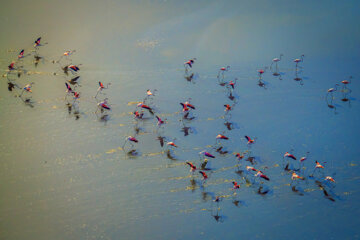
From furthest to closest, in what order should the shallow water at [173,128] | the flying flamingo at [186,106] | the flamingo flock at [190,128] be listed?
the flying flamingo at [186,106], the flamingo flock at [190,128], the shallow water at [173,128]

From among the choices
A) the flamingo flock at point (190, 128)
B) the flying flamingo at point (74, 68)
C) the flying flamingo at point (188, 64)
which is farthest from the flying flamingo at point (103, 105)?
the flying flamingo at point (188, 64)

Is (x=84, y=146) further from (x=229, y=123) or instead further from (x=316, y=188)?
(x=316, y=188)

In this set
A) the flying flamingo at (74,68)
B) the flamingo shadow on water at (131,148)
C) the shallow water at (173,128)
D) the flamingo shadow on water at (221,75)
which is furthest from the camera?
the flamingo shadow on water at (221,75)

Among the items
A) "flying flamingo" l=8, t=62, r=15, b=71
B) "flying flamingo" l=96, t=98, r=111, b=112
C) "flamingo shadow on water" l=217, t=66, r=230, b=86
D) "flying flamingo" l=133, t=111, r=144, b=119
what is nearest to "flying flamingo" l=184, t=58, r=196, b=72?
"flamingo shadow on water" l=217, t=66, r=230, b=86

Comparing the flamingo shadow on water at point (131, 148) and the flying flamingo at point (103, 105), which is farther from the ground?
the flying flamingo at point (103, 105)

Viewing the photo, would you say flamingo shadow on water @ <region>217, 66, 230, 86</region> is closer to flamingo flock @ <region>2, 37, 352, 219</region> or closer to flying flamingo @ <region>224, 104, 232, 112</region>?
flamingo flock @ <region>2, 37, 352, 219</region>

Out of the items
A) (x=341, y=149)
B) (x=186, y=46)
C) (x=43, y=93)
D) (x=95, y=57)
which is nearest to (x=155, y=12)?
(x=186, y=46)

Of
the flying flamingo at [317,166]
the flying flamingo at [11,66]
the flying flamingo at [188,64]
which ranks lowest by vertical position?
the flying flamingo at [317,166]

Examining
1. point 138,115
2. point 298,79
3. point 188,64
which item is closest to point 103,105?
point 138,115

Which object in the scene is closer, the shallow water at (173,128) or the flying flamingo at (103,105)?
the shallow water at (173,128)

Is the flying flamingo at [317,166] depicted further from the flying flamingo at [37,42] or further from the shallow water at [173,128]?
the flying flamingo at [37,42]

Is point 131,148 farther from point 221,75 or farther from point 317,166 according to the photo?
point 317,166
